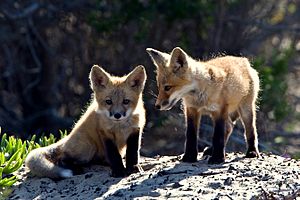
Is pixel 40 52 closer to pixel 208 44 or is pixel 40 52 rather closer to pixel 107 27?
pixel 107 27

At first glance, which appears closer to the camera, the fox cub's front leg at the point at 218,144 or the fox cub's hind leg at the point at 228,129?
the fox cub's front leg at the point at 218,144

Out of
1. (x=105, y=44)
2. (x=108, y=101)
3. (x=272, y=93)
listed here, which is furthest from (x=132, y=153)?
(x=105, y=44)

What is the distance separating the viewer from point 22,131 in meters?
13.2

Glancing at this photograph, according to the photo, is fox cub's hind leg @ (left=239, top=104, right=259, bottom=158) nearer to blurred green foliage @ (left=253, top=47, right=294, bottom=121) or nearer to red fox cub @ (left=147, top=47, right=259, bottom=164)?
Answer: red fox cub @ (left=147, top=47, right=259, bottom=164)

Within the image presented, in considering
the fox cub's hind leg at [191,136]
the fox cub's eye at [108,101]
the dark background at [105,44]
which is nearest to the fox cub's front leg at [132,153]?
the fox cub's eye at [108,101]

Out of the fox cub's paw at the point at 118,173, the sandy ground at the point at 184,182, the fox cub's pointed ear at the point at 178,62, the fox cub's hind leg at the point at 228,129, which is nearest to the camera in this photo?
the sandy ground at the point at 184,182

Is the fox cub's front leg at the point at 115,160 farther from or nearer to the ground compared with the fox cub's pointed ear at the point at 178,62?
nearer to the ground

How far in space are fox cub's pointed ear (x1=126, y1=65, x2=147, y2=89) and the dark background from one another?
4672mm

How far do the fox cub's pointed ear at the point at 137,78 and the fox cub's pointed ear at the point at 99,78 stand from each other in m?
0.22

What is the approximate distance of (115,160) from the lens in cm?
728

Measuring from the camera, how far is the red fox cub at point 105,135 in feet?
24.3

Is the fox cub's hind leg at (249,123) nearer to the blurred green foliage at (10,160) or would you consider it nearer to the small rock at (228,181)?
the small rock at (228,181)

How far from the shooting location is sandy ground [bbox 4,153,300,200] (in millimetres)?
6512

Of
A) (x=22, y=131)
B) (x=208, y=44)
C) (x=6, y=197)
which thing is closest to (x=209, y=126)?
(x=208, y=44)
